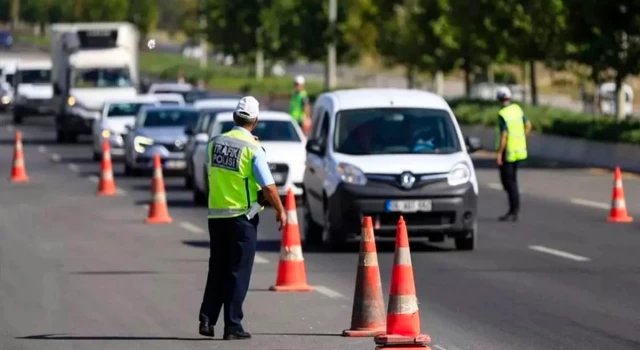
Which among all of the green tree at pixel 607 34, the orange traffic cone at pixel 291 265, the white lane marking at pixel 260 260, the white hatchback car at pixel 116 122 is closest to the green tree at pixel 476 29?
the green tree at pixel 607 34

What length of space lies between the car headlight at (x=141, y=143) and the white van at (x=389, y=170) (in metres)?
13.0

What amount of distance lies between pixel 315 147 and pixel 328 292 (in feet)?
14.4

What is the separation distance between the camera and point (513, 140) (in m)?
21.9

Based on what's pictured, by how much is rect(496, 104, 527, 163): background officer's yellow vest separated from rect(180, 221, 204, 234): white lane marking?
4206mm

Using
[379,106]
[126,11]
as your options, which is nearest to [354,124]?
[379,106]

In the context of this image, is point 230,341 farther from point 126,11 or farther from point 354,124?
point 126,11

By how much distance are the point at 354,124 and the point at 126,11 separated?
10619 cm

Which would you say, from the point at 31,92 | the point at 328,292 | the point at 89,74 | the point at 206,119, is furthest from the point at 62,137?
the point at 328,292

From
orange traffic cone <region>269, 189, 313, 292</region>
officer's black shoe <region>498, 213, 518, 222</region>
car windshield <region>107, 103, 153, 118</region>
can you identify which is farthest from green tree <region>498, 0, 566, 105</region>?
orange traffic cone <region>269, 189, 313, 292</region>

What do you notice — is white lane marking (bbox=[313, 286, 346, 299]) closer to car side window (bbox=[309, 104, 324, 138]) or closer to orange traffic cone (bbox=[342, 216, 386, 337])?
orange traffic cone (bbox=[342, 216, 386, 337])

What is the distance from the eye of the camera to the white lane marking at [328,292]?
1417 cm

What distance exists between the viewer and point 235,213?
1137 cm

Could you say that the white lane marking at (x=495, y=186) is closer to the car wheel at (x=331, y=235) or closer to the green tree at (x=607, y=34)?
the green tree at (x=607, y=34)

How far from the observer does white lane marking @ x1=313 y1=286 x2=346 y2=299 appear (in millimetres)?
14172
